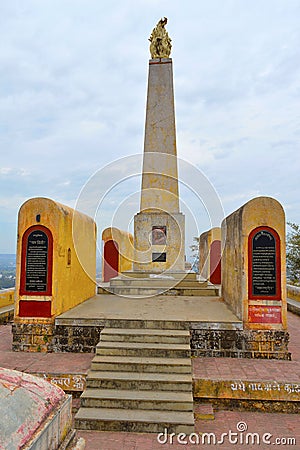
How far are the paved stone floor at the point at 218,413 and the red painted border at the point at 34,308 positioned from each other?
67cm

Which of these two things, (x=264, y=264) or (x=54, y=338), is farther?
(x=54, y=338)

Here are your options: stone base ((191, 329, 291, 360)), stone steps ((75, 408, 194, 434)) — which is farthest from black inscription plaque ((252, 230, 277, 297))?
stone steps ((75, 408, 194, 434))

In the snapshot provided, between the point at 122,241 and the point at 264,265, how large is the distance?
904cm

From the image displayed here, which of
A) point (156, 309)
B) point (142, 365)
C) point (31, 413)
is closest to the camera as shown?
point (31, 413)

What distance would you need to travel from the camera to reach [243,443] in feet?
12.7

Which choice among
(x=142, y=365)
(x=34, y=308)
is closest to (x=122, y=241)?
(x=34, y=308)

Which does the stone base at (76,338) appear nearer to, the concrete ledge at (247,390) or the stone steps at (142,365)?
the stone steps at (142,365)

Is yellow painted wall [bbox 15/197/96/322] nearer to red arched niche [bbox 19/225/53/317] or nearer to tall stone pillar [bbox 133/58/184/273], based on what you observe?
red arched niche [bbox 19/225/53/317]

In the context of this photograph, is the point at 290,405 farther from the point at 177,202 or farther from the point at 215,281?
the point at 215,281

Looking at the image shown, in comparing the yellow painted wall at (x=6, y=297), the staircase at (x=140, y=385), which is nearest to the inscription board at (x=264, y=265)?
the staircase at (x=140, y=385)

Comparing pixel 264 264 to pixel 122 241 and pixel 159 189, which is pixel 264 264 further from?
pixel 122 241

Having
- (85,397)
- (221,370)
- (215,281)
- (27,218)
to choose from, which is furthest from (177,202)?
(85,397)

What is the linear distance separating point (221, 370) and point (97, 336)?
7.00ft

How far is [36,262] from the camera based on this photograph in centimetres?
624
